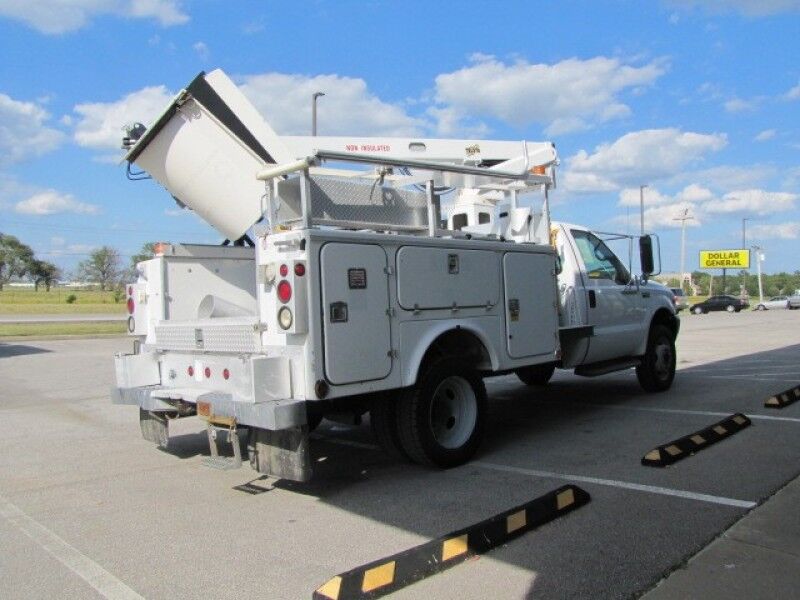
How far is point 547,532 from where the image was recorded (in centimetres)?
443

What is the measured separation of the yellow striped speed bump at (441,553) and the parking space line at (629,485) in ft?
2.15

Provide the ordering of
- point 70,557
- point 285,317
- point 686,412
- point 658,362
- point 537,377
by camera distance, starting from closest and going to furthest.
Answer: point 70,557 < point 285,317 < point 686,412 < point 658,362 < point 537,377

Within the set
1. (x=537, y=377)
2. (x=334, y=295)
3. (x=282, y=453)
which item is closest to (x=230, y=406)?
(x=282, y=453)

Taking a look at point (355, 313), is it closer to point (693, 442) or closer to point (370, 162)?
point (370, 162)

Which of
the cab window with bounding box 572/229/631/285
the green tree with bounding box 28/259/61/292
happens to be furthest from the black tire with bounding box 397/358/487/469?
the green tree with bounding box 28/259/61/292

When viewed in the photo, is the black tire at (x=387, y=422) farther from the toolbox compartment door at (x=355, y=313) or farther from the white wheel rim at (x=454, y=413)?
the toolbox compartment door at (x=355, y=313)

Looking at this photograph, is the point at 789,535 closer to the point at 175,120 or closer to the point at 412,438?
the point at 412,438

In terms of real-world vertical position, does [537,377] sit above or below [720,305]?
above

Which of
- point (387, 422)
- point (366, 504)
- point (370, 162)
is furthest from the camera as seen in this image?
point (387, 422)

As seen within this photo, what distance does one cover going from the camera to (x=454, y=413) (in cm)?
623

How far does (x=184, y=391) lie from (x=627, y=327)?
17.9 feet

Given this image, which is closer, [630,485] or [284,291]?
[284,291]

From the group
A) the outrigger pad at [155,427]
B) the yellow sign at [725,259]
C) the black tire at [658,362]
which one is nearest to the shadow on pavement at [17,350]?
the outrigger pad at [155,427]

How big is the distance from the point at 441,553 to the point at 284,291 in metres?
2.04
